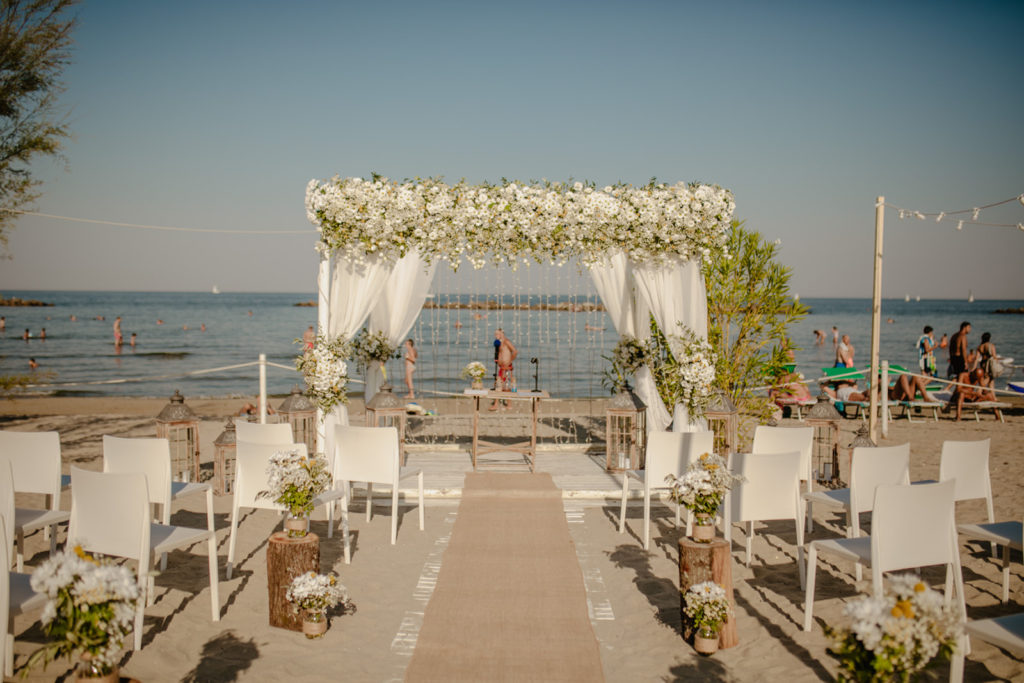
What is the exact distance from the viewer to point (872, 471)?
14.2 feet

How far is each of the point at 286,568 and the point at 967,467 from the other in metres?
4.30

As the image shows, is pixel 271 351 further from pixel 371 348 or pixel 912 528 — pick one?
pixel 912 528

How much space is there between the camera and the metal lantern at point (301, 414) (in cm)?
680

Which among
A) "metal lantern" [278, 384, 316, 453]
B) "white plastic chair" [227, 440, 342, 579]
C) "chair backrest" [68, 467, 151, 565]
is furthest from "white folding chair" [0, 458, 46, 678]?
"metal lantern" [278, 384, 316, 453]

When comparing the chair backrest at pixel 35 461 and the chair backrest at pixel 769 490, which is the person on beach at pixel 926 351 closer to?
the chair backrest at pixel 769 490

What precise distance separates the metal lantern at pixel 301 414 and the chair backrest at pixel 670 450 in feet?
11.0

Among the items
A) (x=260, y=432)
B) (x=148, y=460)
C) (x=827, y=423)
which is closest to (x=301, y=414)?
(x=260, y=432)

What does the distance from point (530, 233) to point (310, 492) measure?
12.2ft

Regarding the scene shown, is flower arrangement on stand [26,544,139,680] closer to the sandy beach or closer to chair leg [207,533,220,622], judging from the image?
the sandy beach

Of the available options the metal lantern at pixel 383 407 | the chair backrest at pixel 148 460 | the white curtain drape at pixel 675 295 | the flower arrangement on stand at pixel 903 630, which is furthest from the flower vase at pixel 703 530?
the metal lantern at pixel 383 407

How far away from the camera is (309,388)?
678 cm

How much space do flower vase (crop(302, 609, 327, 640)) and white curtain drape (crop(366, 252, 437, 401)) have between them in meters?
3.83

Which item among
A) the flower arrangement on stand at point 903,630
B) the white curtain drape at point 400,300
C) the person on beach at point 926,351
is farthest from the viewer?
the person on beach at point 926,351

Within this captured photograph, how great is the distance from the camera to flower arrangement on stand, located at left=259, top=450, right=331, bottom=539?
3.88m
